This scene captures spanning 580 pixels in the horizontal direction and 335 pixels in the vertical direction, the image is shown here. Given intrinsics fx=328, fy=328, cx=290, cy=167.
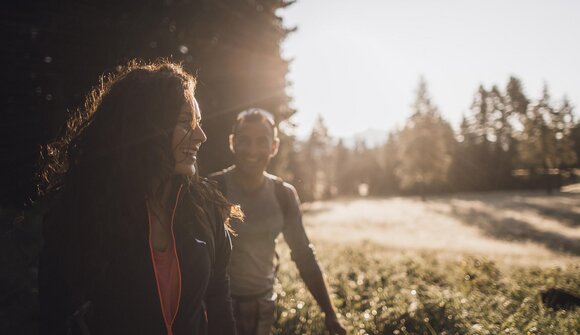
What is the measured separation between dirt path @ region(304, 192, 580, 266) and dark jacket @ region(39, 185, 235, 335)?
42.4 ft

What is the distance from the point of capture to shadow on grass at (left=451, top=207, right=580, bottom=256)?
55.7 feet

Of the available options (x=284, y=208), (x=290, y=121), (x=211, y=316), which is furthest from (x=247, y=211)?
(x=290, y=121)

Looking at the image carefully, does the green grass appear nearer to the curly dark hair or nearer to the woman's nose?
the curly dark hair

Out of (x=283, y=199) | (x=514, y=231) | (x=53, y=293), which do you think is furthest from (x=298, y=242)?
(x=514, y=231)

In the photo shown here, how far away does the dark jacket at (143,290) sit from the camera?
4.92 ft

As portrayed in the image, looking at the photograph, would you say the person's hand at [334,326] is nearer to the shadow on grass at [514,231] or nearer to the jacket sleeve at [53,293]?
the jacket sleeve at [53,293]

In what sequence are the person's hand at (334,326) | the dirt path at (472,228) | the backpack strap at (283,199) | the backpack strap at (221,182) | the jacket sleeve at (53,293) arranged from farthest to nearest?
the dirt path at (472,228), the backpack strap at (283,199), the backpack strap at (221,182), the person's hand at (334,326), the jacket sleeve at (53,293)

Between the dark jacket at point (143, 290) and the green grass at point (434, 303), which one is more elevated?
the dark jacket at point (143, 290)

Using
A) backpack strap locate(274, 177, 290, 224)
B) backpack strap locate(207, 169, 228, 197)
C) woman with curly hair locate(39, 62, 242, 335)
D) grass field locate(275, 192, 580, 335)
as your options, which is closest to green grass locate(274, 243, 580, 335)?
grass field locate(275, 192, 580, 335)

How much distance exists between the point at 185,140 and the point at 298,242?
180 cm

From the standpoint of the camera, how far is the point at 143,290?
1.68 meters

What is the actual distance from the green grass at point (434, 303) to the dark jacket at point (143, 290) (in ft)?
10.0

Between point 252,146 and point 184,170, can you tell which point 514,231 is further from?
point 184,170

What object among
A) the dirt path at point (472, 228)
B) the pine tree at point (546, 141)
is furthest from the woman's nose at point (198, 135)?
the pine tree at point (546, 141)
